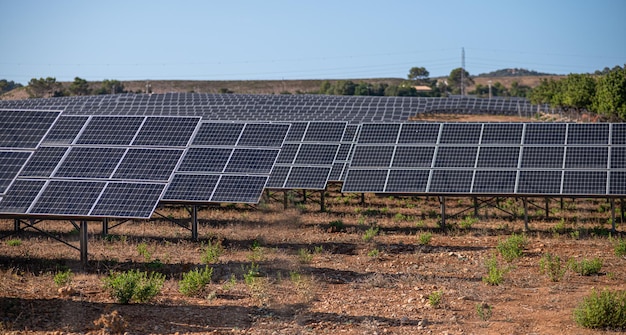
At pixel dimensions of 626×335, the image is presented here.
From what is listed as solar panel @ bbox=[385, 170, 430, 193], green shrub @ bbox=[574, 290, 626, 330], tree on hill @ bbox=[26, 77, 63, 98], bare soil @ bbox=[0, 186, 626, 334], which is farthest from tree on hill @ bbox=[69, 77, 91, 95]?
green shrub @ bbox=[574, 290, 626, 330]

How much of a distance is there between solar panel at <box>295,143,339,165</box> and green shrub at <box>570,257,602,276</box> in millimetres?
10813

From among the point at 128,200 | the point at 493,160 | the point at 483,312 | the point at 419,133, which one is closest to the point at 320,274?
the point at 128,200

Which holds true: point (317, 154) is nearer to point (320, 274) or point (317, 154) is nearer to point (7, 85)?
point (320, 274)

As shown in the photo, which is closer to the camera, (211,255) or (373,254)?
(211,255)

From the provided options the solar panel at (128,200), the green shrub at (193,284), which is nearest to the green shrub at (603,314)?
the green shrub at (193,284)

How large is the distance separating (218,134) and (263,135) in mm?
1575

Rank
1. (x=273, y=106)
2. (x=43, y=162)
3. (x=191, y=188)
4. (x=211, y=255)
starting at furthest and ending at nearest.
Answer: (x=273, y=106), (x=191, y=188), (x=43, y=162), (x=211, y=255)

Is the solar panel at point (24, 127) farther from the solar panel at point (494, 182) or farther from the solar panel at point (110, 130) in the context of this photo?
the solar panel at point (494, 182)

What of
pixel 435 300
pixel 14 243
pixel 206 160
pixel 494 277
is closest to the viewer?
pixel 435 300

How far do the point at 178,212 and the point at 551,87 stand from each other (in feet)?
219

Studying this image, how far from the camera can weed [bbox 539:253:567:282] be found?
1730 centimetres

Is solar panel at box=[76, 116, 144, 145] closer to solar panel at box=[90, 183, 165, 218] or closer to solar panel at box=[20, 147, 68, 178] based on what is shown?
solar panel at box=[20, 147, 68, 178]

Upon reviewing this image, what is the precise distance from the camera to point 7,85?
127 meters

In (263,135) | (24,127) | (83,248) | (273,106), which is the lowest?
(83,248)
